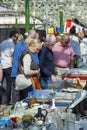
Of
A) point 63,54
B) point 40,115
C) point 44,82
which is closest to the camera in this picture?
point 40,115

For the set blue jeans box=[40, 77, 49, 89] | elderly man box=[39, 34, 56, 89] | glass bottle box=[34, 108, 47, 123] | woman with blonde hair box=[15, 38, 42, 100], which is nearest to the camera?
glass bottle box=[34, 108, 47, 123]

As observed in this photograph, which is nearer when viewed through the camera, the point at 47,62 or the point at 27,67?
the point at 27,67

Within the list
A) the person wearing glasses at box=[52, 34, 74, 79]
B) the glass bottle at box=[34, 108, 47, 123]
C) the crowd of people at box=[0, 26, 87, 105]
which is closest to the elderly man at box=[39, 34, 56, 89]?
the crowd of people at box=[0, 26, 87, 105]

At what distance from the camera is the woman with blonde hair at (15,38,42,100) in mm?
7441

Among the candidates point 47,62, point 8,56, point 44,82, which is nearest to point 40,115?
point 44,82

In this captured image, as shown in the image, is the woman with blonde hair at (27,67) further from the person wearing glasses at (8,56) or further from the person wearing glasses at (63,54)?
the person wearing glasses at (8,56)

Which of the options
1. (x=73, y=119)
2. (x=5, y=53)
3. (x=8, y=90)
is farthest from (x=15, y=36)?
(x=73, y=119)

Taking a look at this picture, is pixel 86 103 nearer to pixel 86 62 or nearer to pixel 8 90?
pixel 8 90

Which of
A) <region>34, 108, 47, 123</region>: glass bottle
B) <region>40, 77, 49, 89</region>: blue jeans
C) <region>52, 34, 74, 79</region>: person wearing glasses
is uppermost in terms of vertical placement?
<region>34, 108, 47, 123</region>: glass bottle

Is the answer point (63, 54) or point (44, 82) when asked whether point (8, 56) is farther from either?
point (44, 82)

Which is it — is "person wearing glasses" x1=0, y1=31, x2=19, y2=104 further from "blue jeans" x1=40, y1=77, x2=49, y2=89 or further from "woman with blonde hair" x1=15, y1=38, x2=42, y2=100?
"woman with blonde hair" x1=15, y1=38, x2=42, y2=100

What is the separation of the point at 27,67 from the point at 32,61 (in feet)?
0.45

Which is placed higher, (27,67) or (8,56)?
(27,67)

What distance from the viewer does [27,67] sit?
742 cm
